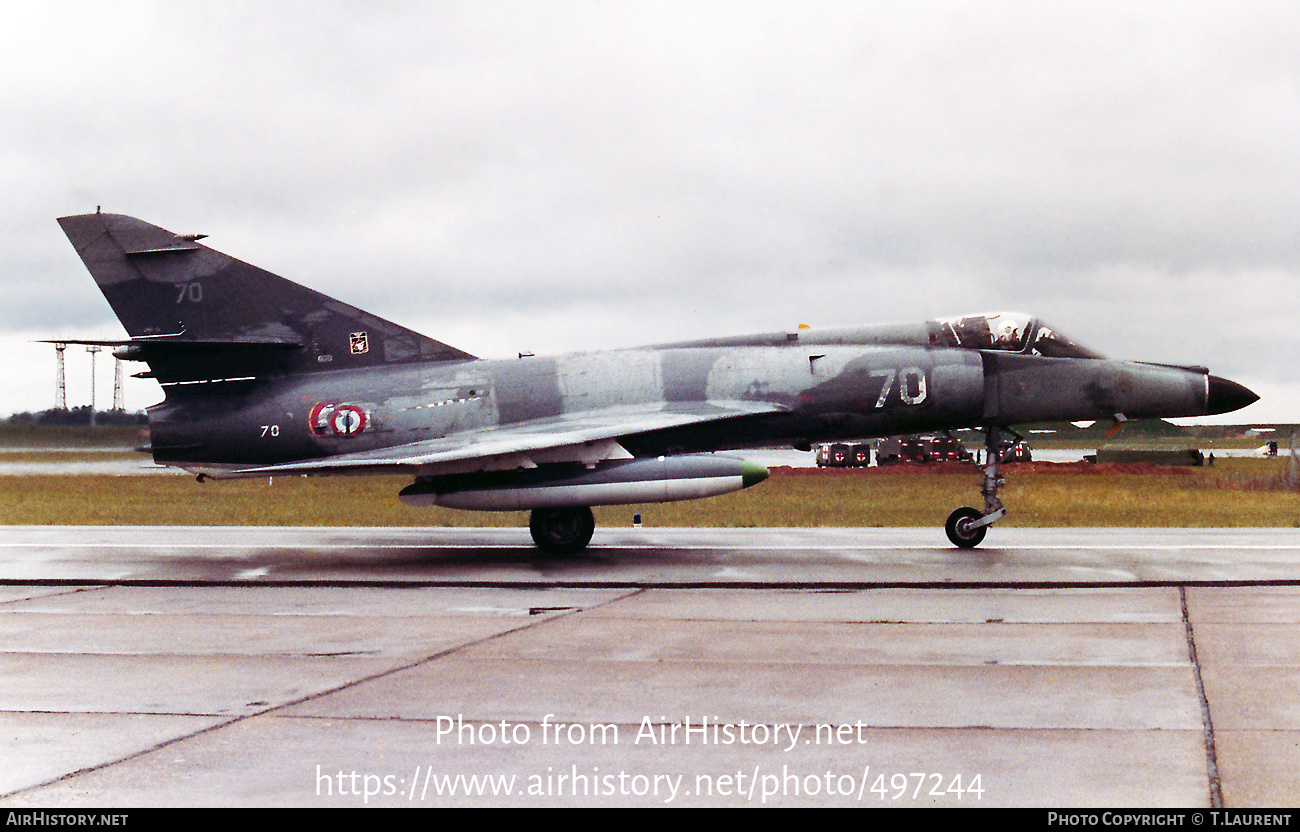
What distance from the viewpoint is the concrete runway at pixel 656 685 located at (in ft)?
15.9

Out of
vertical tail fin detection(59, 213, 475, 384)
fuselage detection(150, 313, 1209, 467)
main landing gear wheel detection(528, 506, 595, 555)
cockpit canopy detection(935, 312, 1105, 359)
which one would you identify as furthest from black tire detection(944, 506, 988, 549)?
vertical tail fin detection(59, 213, 475, 384)

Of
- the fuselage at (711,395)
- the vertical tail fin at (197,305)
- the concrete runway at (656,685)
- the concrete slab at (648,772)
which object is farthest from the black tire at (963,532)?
the concrete slab at (648,772)

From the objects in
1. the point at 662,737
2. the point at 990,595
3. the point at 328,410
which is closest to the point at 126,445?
the point at 328,410

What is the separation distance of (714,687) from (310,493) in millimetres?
25261

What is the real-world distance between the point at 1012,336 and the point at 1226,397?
297 centimetres

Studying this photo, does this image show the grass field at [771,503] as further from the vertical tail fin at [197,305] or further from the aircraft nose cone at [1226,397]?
the vertical tail fin at [197,305]

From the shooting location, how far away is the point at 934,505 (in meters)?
26.3

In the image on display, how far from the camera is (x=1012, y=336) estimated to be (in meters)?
15.7

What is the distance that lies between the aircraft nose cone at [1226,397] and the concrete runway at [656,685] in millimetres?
2672

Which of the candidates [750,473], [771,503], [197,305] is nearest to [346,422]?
[197,305]

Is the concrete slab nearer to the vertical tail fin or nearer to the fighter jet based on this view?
the fighter jet

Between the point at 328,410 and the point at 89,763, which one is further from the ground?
the point at 328,410

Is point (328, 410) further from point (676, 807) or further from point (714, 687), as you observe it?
point (676, 807)

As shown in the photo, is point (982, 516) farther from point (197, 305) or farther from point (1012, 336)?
point (197, 305)
